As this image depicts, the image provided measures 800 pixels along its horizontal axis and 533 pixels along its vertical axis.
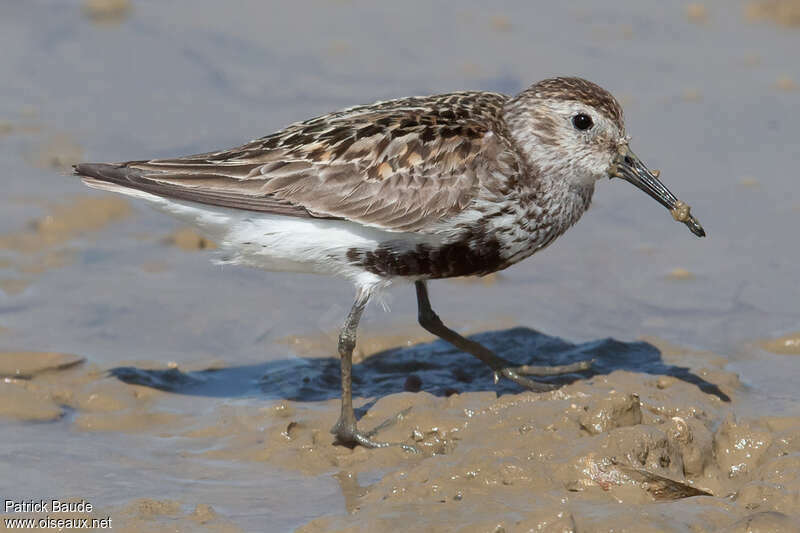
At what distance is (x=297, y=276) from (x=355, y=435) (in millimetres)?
2835

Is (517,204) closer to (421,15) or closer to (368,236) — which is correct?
(368,236)

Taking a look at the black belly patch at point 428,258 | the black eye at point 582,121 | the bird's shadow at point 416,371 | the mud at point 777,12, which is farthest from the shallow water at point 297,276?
the black eye at point 582,121

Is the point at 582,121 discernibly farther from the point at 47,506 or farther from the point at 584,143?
the point at 47,506

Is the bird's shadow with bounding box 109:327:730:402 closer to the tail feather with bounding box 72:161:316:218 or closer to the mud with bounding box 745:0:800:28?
the tail feather with bounding box 72:161:316:218

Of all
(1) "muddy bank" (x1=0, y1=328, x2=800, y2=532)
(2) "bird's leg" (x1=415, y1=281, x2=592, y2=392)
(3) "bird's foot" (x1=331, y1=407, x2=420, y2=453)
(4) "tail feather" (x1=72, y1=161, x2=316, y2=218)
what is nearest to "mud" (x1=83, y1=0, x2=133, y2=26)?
(4) "tail feather" (x1=72, y1=161, x2=316, y2=218)

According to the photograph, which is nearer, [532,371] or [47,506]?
[47,506]

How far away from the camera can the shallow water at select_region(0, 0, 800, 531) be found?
909cm

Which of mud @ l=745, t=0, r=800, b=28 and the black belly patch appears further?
mud @ l=745, t=0, r=800, b=28

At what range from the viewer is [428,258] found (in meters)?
9.06

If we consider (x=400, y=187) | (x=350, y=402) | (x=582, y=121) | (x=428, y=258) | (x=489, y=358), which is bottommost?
(x=350, y=402)

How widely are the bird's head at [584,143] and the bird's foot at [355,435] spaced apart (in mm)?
2219

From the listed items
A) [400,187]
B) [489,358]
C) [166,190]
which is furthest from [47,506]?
[489,358]

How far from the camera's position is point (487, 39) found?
14.9 metres

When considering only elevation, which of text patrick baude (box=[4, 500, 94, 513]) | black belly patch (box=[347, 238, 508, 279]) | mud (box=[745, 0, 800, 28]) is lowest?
text patrick baude (box=[4, 500, 94, 513])
